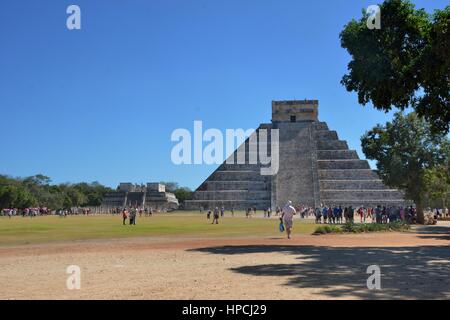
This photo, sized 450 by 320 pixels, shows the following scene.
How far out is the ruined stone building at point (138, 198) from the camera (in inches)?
3548

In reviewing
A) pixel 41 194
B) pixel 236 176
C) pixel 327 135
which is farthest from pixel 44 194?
pixel 327 135

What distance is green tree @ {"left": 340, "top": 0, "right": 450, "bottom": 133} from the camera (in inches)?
637

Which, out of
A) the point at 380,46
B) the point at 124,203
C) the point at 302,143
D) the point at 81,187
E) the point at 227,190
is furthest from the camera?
the point at 81,187

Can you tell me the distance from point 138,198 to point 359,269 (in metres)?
85.1

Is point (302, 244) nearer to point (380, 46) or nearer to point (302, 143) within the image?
point (380, 46)

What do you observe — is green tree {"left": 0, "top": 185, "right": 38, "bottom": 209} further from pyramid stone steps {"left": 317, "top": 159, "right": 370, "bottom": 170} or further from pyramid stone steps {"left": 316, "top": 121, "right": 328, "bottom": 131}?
pyramid stone steps {"left": 316, "top": 121, "right": 328, "bottom": 131}

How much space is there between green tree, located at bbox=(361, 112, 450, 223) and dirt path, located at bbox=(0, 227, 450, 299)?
20.3 metres

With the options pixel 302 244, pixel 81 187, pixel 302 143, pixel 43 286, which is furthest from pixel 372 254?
pixel 81 187

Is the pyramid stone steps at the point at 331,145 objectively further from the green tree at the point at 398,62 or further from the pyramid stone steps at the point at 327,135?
the green tree at the point at 398,62

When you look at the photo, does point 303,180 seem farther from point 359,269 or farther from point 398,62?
point 359,269

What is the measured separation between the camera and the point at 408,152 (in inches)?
1415

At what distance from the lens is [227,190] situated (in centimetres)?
7088

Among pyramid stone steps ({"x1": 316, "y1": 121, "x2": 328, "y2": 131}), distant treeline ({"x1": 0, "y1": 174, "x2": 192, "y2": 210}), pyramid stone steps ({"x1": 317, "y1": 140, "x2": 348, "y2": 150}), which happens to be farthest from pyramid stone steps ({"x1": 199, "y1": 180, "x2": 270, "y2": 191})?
distant treeline ({"x1": 0, "y1": 174, "x2": 192, "y2": 210})
